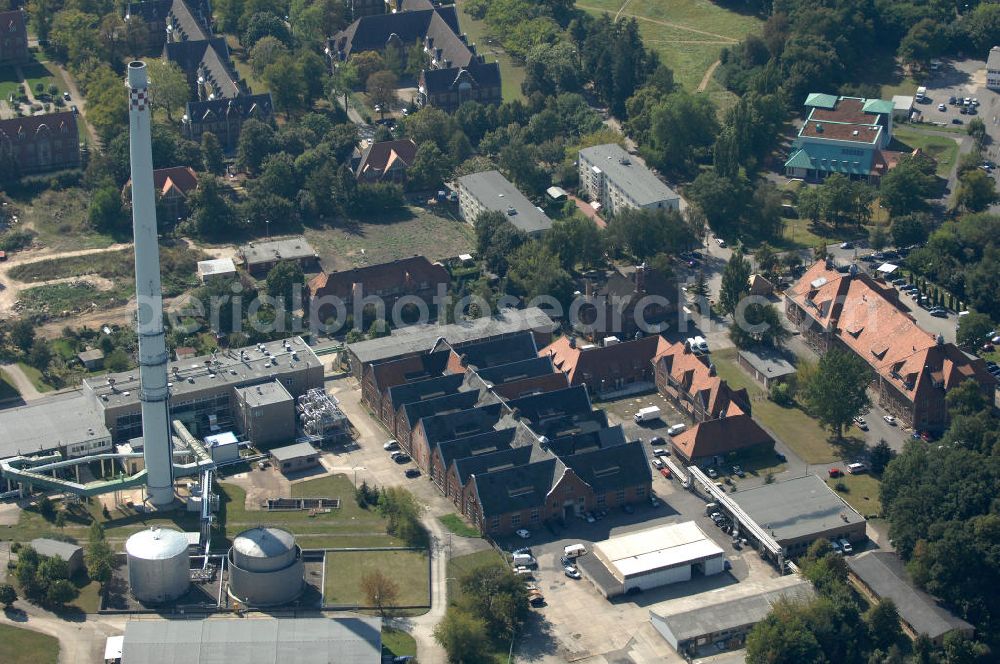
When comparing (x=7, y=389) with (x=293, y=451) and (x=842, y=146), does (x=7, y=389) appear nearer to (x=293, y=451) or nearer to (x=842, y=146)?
(x=293, y=451)

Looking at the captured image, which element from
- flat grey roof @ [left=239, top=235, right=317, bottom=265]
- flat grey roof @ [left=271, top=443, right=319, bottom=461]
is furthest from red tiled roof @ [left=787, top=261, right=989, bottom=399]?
flat grey roof @ [left=271, top=443, right=319, bottom=461]

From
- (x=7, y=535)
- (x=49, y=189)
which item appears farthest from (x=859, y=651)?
(x=49, y=189)

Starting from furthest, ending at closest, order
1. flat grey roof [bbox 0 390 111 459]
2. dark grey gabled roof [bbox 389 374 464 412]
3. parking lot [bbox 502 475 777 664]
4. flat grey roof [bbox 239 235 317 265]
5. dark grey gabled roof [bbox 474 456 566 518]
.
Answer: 1. flat grey roof [bbox 239 235 317 265]
2. dark grey gabled roof [bbox 389 374 464 412]
3. flat grey roof [bbox 0 390 111 459]
4. dark grey gabled roof [bbox 474 456 566 518]
5. parking lot [bbox 502 475 777 664]

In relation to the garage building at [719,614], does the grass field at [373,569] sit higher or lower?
lower

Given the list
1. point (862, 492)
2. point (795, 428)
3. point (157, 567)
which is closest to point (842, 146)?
point (795, 428)

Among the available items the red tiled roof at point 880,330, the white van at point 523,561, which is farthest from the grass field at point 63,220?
the red tiled roof at point 880,330

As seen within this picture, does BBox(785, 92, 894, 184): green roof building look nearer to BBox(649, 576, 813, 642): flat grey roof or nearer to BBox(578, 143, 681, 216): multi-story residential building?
BBox(578, 143, 681, 216): multi-story residential building

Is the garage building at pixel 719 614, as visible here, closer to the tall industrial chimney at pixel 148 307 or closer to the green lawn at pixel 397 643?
the green lawn at pixel 397 643

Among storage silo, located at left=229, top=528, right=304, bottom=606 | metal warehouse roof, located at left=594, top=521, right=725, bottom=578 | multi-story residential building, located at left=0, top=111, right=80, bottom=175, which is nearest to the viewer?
storage silo, located at left=229, top=528, right=304, bottom=606

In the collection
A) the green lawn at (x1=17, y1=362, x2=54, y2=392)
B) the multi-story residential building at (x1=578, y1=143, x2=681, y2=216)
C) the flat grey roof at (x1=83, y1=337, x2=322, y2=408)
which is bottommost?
the green lawn at (x1=17, y1=362, x2=54, y2=392)
